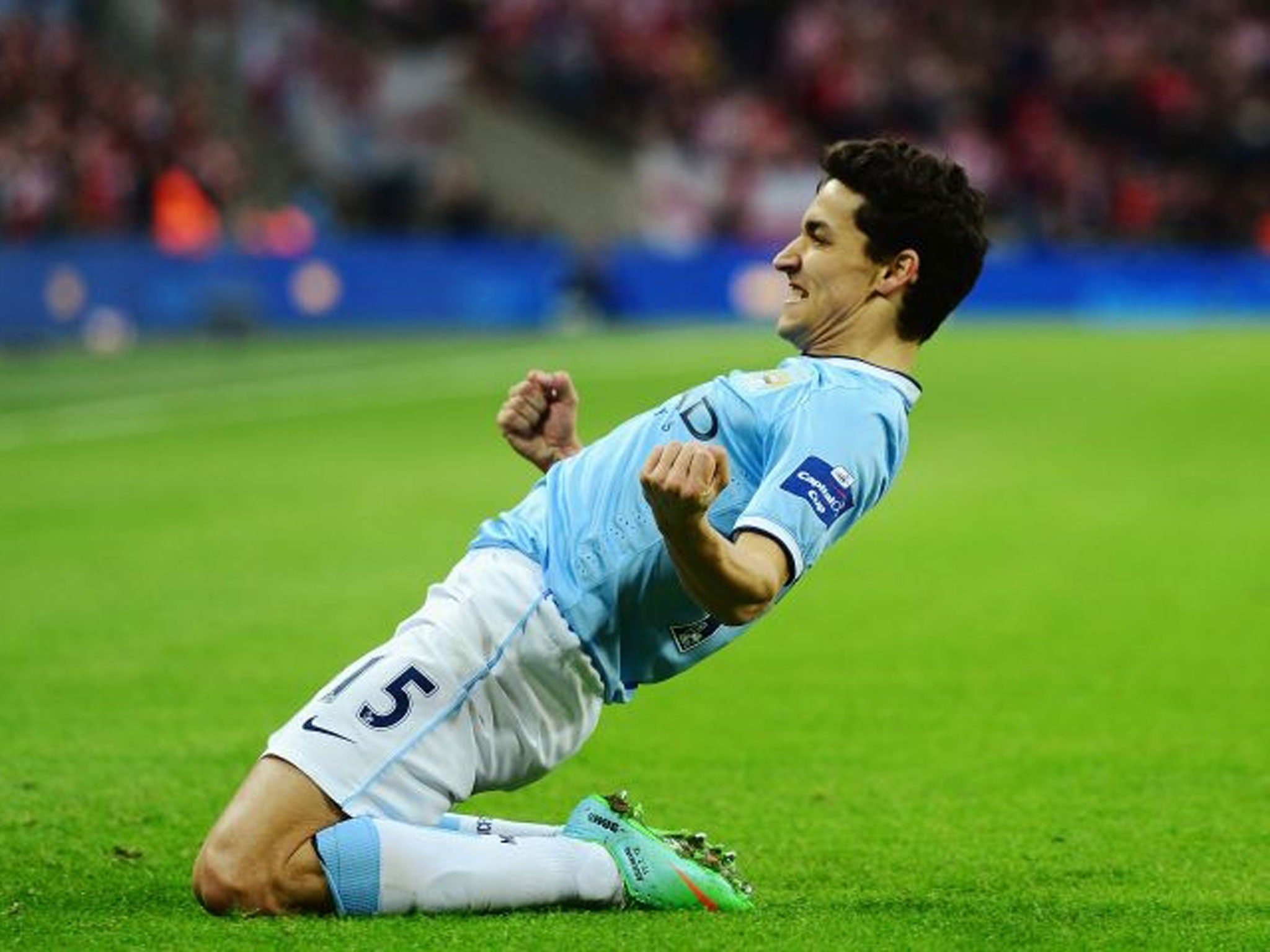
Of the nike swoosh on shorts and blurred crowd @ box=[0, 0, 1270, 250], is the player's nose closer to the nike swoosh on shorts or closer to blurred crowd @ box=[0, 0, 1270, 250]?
the nike swoosh on shorts

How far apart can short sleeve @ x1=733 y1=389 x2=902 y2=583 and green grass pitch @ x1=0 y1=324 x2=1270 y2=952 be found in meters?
0.88

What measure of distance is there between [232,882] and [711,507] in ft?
4.35

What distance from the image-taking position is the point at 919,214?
531cm

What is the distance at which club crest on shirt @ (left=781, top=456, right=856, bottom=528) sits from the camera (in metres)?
4.96

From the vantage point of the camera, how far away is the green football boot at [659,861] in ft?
17.6

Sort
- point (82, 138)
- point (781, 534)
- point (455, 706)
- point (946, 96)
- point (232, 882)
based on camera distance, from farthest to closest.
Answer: point (946, 96), point (82, 138), point (455, 706), point (232, 882), point (781, 534)

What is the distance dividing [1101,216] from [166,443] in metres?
23.7

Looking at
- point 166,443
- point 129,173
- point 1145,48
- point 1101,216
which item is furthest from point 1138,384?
point 1145,48

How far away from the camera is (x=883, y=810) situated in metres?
6.79

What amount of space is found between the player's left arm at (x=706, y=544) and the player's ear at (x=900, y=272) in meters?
0.79

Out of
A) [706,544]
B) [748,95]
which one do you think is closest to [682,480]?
[706,544]

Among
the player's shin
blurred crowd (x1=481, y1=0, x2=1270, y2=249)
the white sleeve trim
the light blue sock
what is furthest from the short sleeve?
blurred crowd (x1=481, y1=0, x2=1270, y2=249)

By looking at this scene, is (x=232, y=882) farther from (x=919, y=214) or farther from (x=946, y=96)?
(x=946, y=96)

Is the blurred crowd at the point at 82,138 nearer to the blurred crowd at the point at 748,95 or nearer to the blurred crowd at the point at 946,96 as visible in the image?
the blurred crowd at the point at 748,95
